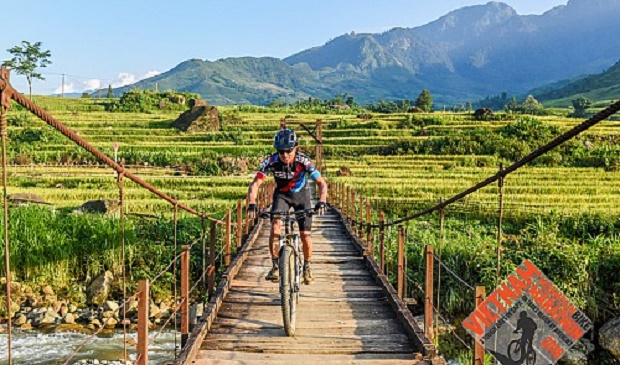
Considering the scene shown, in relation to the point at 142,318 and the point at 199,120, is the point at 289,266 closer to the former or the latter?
the point at 142,318

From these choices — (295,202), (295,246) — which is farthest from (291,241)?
(295,202)

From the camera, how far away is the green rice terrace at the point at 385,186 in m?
10.0

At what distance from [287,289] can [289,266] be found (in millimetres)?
208

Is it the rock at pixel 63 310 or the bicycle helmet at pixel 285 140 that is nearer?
the bicycle helmet at pixel 285 140

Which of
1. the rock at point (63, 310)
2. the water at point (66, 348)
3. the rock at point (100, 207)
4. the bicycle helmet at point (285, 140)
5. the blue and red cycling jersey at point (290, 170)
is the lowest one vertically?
the water at point (66, 348)

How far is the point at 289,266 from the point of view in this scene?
4078 millimetres

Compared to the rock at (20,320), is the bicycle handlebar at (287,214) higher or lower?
higher

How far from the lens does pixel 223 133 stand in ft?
106

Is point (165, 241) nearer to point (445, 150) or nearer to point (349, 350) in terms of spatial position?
point (349, 350)

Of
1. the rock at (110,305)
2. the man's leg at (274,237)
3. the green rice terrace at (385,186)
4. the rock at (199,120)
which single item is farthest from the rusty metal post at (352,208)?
the rock at (199,120)

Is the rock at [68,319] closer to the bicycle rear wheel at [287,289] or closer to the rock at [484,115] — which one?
the bicycle rear wheel at [287,289]

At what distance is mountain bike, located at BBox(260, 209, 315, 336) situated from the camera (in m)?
3.89

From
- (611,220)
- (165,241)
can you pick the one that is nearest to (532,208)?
(611,220)

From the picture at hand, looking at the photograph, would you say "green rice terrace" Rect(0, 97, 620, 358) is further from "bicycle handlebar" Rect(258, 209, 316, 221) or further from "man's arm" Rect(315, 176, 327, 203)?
"bicycle handlebar" Rect(258, 209, 316, 221)
